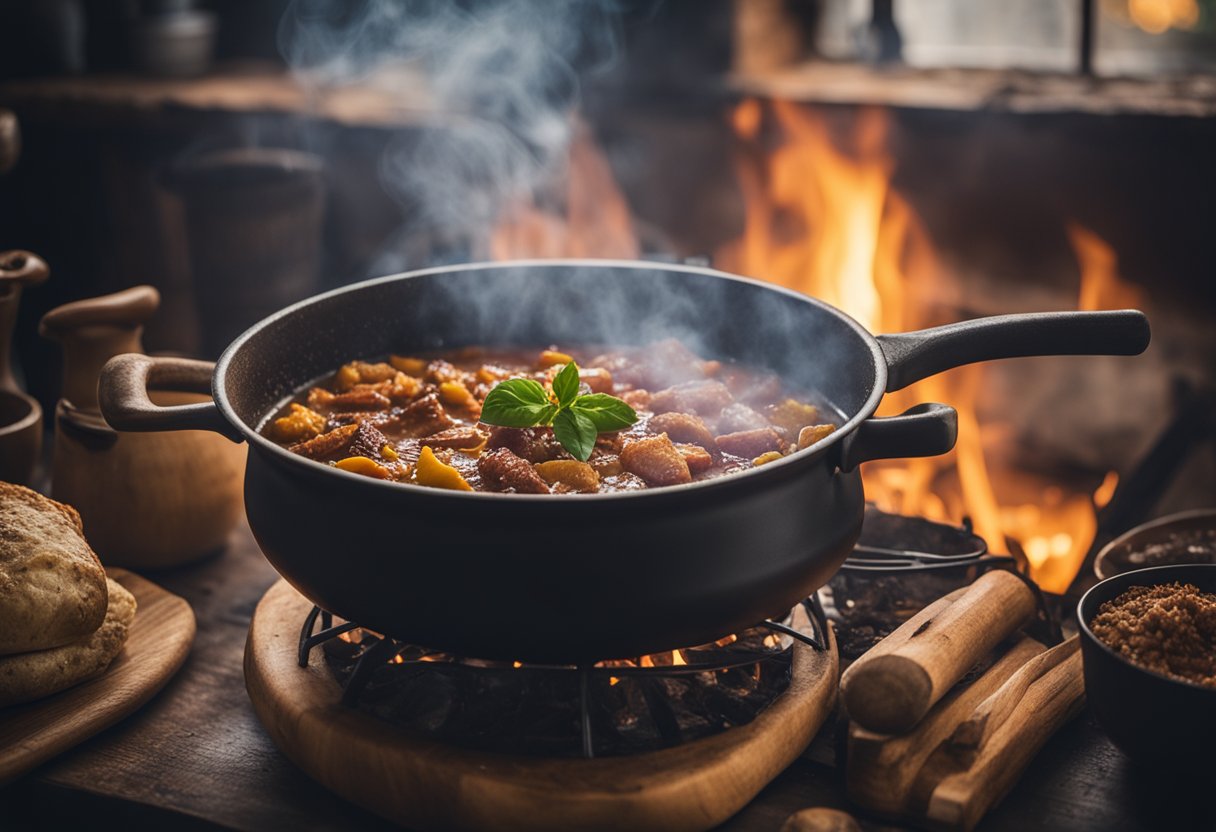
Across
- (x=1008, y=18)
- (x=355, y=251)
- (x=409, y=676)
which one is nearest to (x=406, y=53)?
(x=355, y=251)

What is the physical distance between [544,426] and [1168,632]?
1253mm

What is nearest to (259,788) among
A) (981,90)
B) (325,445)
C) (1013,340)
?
(325,445)

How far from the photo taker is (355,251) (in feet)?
20.7

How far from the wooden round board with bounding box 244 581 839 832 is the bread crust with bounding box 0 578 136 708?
0.46 meters

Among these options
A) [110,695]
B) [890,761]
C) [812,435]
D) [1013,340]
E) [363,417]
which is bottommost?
[110,695]

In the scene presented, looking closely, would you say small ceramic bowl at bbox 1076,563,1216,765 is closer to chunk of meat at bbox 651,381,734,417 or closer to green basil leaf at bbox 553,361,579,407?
chunk of meat at bbox 651,381,734,417

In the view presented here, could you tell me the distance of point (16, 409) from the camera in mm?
3240

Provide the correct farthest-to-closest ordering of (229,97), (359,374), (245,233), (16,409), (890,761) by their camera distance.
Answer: (229,97)
(245,233)
(16,409)
(359,374)
(890,761)

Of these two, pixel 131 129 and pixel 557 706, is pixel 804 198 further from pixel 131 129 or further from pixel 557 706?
pixel 131 129

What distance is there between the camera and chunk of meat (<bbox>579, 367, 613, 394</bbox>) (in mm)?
2727

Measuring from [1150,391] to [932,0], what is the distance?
1.99 m

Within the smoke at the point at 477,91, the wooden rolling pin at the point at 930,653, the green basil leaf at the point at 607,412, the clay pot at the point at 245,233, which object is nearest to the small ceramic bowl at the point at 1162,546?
the wooden rolling pin at the point at 930,653

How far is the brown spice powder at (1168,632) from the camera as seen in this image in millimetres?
2055

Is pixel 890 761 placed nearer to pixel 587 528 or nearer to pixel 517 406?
pixel 587 528
